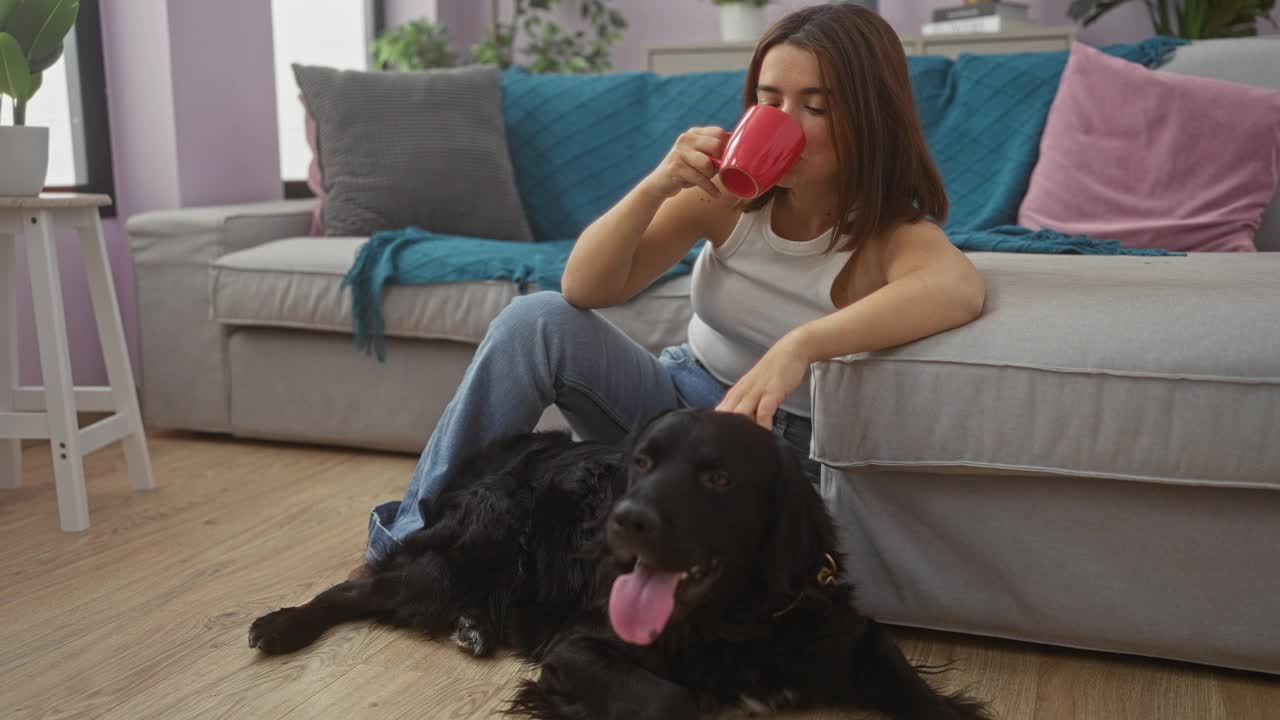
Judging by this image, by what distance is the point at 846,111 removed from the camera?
1524mm

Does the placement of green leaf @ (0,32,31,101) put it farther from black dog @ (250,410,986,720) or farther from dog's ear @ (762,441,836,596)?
dog's ear @ (762,441,836,596)

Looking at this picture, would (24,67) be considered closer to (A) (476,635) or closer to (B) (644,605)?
(A) (476,635)

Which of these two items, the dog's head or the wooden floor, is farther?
the wooden floor

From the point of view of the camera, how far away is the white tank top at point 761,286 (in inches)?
65.6

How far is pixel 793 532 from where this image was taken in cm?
127

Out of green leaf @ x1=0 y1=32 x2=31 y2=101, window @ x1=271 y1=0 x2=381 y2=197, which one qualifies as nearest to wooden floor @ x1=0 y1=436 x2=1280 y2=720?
green leaf @ x1=0 y1=32 x2=31 y2=101

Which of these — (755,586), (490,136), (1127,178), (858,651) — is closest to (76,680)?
(755,586)

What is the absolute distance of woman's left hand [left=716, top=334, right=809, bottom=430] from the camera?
1381mm

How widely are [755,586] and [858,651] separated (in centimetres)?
22

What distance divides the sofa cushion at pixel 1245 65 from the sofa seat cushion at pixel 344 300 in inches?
53.6

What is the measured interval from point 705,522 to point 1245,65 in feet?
7.23

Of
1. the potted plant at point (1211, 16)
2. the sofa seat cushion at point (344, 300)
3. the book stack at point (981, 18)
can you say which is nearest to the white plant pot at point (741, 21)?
the book stack at point (981, 18)

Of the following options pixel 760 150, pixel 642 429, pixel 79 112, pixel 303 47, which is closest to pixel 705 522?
pixel 642 429

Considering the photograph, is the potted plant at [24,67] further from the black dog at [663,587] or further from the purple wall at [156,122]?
the black dog at [663,587]
